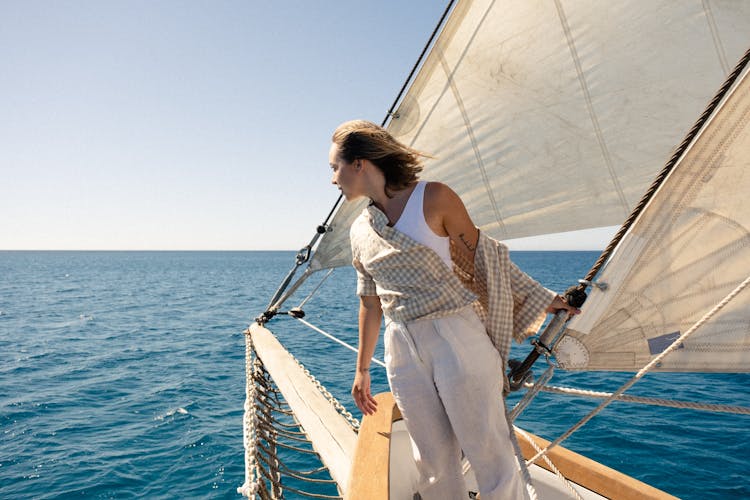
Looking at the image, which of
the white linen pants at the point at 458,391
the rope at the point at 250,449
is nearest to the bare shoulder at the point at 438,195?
the white linen pants at the point at 458,391

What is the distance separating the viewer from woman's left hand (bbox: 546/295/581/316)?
1.58 metres

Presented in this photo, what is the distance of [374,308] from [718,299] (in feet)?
3.96

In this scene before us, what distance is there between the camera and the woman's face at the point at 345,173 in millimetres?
1733

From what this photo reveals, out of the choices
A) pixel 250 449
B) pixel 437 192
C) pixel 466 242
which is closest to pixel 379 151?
pixel 437 192

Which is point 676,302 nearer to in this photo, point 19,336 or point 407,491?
point 407,491

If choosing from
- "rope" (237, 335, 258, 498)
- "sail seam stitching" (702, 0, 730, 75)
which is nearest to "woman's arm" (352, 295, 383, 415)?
"rope" (237, 335, 258, 498)

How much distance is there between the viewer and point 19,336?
21.3 metres

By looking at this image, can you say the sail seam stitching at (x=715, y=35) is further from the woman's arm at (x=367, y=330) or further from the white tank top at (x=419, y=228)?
the woman's arm at (x=367, y=330)

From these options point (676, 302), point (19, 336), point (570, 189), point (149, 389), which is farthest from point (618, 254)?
point (19, 336)

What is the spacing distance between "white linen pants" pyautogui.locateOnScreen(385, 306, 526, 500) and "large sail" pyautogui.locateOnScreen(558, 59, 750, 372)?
32 cm

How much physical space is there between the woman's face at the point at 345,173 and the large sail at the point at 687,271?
3.20 feet

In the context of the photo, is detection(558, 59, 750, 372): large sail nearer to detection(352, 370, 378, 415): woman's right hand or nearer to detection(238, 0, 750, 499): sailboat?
detection(238, 0, 750, 499): sailboat

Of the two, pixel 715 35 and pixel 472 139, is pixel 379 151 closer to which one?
pixel 472 139

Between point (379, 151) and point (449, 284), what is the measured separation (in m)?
0.59
